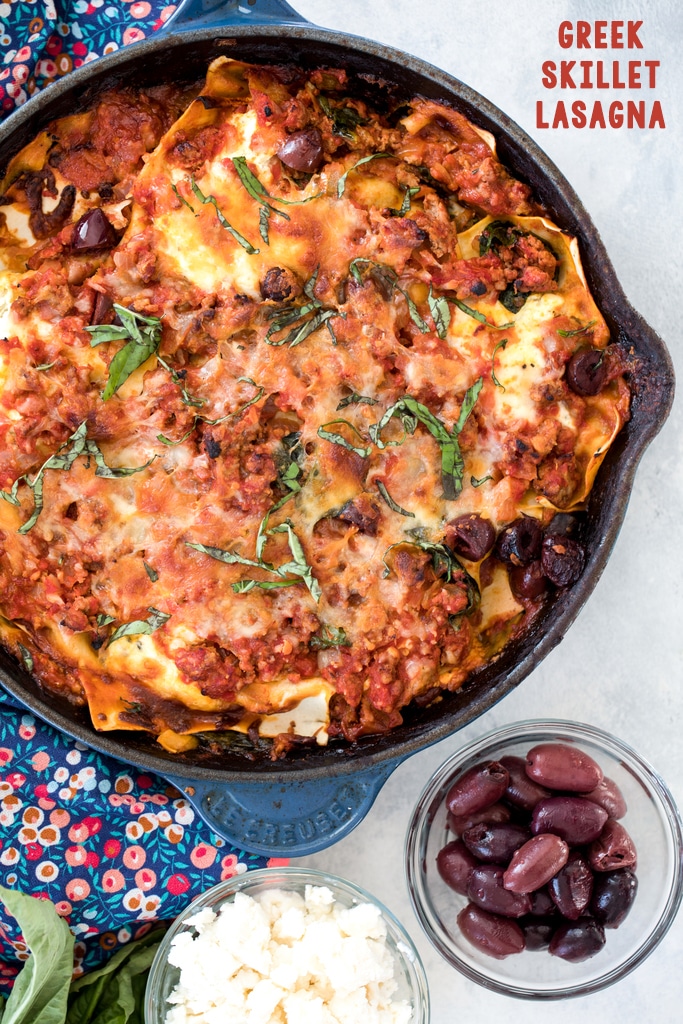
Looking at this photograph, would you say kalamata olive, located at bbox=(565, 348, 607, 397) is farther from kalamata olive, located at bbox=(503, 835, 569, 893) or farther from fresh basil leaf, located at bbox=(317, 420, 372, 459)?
kalamata olive, located at bbox=(503, 835, 569, 893)

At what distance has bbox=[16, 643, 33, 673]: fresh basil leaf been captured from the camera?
9.70 feet

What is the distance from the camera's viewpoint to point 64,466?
109 inches

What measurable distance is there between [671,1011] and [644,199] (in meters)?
2.91

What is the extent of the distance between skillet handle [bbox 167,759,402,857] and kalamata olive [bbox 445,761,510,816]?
0.99 feet

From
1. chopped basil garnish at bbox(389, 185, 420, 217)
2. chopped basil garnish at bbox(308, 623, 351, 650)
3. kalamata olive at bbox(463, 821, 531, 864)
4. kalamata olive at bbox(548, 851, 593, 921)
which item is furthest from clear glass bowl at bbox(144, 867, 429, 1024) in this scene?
chopped basil garnish at bbox(389, 185, 420, 217)

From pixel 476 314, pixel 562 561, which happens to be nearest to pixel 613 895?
pixel 562 561

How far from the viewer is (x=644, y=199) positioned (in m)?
3.46

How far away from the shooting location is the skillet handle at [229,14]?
2830 mm

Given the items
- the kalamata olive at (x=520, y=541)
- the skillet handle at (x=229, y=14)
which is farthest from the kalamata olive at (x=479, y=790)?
the skillet handle at (x=229, y=14)

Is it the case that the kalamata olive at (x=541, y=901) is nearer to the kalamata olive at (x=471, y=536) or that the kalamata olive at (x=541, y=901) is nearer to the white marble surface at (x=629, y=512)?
the white marble surface at (x=629, y=512)

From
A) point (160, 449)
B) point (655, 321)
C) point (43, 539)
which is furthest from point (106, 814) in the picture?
point (655, 321)

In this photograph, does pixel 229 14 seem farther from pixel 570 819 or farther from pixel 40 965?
pixel 40 965

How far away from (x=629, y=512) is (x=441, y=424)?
3.36 feet

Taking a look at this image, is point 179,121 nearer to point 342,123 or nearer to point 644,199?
point 342,123
